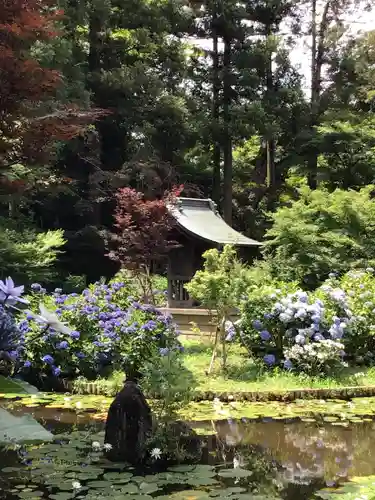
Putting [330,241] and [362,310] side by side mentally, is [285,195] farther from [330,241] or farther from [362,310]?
[362,310]

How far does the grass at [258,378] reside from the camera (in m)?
6.38

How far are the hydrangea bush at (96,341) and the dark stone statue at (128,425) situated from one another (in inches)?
Answer: 83.1

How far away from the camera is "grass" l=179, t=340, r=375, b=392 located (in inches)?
251

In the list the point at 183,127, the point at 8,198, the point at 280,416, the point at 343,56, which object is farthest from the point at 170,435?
the point at 343,56

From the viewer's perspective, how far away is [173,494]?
10.9 feet

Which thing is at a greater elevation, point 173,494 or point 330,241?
point 330,241

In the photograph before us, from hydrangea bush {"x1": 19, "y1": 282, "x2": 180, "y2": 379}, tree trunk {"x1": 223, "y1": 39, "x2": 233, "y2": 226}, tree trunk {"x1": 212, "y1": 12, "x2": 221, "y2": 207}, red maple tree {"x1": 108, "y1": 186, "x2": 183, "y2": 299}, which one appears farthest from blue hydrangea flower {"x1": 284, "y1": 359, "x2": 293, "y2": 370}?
tree trunk {"x1": 212, "y1": 12, "x2": 221, "y2": 207}

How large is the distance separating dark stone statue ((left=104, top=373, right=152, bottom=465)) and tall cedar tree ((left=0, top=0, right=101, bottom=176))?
2101 millimetres

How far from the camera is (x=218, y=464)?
402cm

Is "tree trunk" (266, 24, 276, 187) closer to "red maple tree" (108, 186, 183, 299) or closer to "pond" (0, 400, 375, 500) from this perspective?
"red maple tree" (108, 186, 183, 299)

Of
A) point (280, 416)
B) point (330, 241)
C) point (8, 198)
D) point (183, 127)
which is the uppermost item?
point (183, 127)

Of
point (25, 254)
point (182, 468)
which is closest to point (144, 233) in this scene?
point (25, 254)

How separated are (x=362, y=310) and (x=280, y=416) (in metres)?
2.72

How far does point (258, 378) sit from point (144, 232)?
5252 millimetres
